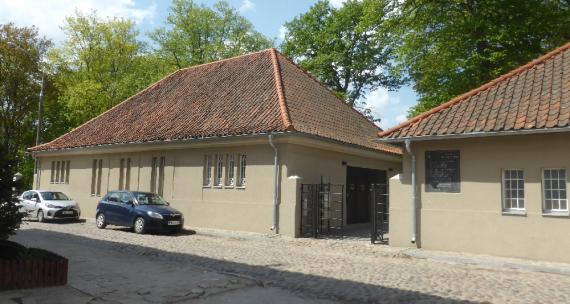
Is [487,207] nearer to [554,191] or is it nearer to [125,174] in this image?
[554,191]

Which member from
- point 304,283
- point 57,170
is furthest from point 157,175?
point 304,283

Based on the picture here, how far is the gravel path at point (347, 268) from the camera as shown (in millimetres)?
8094

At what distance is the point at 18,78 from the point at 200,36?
15122 mm

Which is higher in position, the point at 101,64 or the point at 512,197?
the point at 101,64

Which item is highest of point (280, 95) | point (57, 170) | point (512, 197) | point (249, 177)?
point (280, 95)

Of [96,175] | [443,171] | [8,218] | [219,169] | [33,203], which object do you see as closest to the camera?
[8,218]

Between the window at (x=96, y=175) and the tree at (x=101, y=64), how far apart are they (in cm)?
1463

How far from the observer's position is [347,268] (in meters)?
10.5

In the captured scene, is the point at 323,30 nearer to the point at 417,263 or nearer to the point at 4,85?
the point at 4,85

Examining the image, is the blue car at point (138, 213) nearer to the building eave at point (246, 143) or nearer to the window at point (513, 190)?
the building eave at point (246, 143)

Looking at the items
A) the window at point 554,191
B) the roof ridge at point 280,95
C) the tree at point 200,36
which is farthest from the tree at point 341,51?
the window at point 554,191

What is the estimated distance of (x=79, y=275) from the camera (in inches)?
354

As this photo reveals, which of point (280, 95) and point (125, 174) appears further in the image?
point (125, 174)

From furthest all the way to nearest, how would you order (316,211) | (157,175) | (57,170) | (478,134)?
(57,170), (157,175), (316,211), (478,134)
